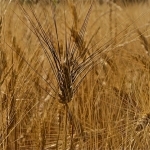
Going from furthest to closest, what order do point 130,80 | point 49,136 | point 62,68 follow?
point 130,80 < point 49,136 < point 62,68

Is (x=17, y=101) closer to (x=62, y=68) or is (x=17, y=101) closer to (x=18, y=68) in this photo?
A: (x=18, y=68)

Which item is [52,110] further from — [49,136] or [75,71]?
[75,71]

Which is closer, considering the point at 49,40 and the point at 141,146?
the point at 49,40

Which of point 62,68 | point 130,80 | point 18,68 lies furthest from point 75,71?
point 130,80

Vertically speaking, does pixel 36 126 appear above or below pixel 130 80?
below

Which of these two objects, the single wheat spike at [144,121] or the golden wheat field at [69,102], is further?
the single wheat spike at [144,121]

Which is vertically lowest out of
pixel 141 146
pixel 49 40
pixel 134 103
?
pixel 141 146

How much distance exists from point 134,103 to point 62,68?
394 mm

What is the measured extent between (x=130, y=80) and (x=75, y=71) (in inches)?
21.3

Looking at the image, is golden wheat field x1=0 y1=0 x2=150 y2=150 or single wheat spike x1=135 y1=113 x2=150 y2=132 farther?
single wheat spike x1=135 y1=113 x2=150 y2=132

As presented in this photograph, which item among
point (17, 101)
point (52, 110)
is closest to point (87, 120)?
point (52, 110)

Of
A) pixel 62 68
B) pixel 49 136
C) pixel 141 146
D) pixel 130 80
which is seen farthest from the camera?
pixel 130 80

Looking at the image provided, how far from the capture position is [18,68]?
112 centimetres

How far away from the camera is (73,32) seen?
114 cm
